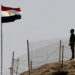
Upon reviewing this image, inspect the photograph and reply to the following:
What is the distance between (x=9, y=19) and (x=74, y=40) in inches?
233

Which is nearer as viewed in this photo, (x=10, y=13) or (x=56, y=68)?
(x=10, y=13)

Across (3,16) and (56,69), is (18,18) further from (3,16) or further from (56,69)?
(56,69)

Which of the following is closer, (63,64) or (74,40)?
(74,40)

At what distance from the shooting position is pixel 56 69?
34.8m

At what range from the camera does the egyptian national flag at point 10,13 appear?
105 ft

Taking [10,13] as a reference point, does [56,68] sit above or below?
below

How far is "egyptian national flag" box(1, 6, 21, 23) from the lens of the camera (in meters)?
32.1

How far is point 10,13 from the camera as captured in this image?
32.2 metres

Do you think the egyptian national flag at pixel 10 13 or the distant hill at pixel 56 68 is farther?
the distant hill at pixel 56 68

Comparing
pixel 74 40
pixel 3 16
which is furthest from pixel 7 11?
pixel 74 40

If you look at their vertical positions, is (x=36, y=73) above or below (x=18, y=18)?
below

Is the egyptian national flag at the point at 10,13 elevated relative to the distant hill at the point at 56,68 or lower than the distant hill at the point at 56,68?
elevated

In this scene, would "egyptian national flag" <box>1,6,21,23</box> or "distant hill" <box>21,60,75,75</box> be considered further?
"distant hill" <box>21,60,75,75</box>

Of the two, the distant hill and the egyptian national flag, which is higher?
the egyptian national flag
